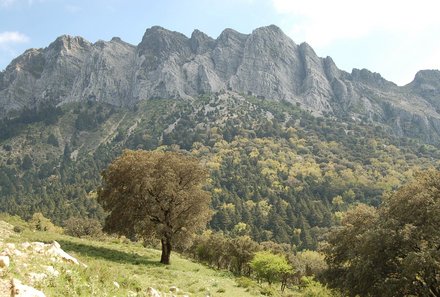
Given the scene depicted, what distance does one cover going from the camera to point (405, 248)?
28.7 meters

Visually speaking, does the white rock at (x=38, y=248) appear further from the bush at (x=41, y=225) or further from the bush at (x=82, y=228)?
the bush at (x=82, y=228)

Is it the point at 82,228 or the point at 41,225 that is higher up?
the point at 82,228

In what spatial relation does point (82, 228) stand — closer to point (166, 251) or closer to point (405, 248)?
point (166, 251)

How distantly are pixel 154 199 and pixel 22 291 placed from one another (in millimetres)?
32041

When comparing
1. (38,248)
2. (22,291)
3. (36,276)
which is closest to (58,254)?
(38,248)

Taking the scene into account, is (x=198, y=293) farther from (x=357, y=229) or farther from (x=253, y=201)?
(x=253, y=201)

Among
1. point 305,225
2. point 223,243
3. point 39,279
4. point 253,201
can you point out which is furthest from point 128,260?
point 253,201

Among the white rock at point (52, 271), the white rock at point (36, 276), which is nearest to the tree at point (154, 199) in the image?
the white rock at point (52, 271)

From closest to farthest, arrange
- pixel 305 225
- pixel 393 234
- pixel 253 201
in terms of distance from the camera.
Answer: pixel 393 234 < pixel 305 225 < pixel 253 201

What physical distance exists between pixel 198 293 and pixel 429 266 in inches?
611

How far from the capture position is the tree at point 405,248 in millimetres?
26781

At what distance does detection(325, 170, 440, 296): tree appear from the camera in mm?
26781

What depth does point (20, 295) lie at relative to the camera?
11500mm

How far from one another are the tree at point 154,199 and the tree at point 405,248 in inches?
741
